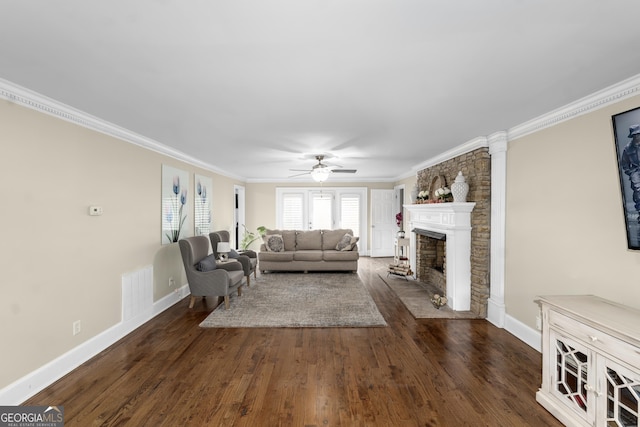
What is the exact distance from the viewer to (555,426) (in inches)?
78.0

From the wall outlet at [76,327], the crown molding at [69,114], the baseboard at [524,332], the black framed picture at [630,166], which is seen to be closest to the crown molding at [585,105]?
the black framed picture at [630,166]

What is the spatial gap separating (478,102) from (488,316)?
9.55 feet

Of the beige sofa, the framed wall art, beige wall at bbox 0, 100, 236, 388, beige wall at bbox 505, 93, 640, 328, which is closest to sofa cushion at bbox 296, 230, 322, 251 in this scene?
the beige sofa

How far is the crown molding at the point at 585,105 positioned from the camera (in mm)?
2137

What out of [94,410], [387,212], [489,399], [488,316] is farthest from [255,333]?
[387,212]

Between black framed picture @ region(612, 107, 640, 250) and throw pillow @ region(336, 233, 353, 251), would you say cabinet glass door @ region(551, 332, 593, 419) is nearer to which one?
black framed picture @ region(612, 107, 640, 250)

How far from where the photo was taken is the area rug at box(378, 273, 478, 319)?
3979 mm

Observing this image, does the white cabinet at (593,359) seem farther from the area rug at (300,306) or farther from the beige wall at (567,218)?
the area rug at (300,306)

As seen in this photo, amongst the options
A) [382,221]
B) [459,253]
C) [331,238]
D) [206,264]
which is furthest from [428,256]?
[206,264]

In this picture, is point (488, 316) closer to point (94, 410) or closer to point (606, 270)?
point (606, 270)

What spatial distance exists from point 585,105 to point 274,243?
5.73 metres

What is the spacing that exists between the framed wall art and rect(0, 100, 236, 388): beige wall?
1.67 feet

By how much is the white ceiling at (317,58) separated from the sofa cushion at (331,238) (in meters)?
4.30

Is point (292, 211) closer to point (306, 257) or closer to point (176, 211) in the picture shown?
point (306, 257)
